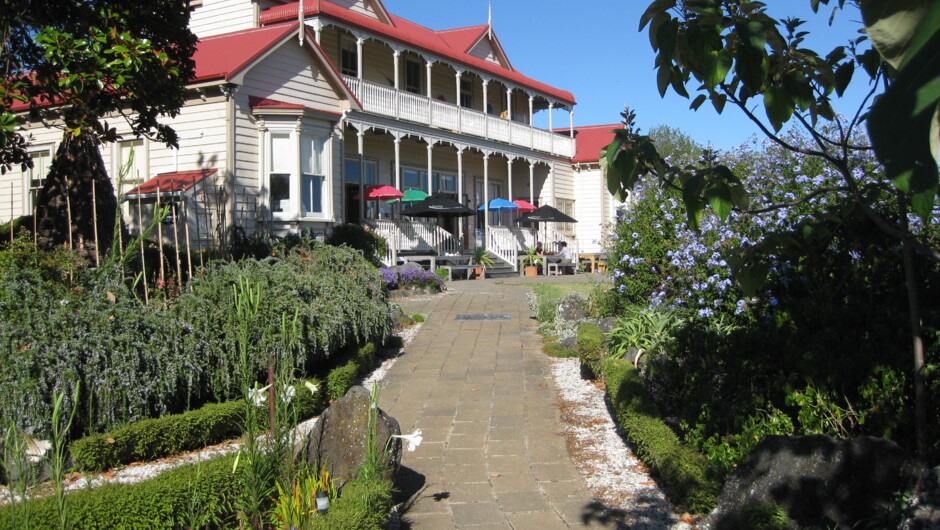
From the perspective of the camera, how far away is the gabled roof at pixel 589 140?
101 feet

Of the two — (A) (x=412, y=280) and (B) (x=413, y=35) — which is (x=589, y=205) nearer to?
(B) (x=413, y=35)

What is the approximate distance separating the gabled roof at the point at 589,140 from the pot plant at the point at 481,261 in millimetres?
8917

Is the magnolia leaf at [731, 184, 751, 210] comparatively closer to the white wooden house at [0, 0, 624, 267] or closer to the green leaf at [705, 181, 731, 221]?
the green leaf at [705, 181, 731, 221]

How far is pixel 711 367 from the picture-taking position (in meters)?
4.98

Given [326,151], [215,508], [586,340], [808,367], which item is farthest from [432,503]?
[326,151]

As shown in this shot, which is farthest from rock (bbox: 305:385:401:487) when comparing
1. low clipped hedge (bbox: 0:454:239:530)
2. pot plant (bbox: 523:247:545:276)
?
pot plant (bbox: 523:247:545:276)

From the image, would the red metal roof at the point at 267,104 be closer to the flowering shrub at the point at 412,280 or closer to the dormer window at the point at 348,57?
the flowering shrub at the point at 412,280

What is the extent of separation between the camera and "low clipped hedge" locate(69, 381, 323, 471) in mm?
4875

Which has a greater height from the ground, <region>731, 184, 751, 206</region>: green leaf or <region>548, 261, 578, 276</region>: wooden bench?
<region>731, 184, 751, 206</region>: green leaf

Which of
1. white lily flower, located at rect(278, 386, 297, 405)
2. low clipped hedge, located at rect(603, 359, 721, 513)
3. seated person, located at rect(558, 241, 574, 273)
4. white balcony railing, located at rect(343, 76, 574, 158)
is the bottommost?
low clipped hedge, located at rect(603, 359, 721, 513)

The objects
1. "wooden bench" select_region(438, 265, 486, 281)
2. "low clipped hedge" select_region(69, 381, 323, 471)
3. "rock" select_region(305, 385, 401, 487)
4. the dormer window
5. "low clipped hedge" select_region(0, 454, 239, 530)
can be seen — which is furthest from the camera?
the dormer window

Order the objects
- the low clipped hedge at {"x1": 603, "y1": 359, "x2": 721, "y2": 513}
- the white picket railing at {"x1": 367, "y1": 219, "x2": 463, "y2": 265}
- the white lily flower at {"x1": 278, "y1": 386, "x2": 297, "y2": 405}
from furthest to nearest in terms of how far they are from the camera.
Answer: the white picket railing at {"x1": 367, "y1": 219, "x2": 463, "y2": 265}, the low clipped hedge at {"x1": 603, "y1": 359, "x2": 721, "y2": 513}, the white lily flower at {"x1": 278, "y1": 386, "x2": 297, "y2": 405}

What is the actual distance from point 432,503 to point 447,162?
A: 2160 centimetres

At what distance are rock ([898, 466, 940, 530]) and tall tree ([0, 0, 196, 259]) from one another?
676cm
